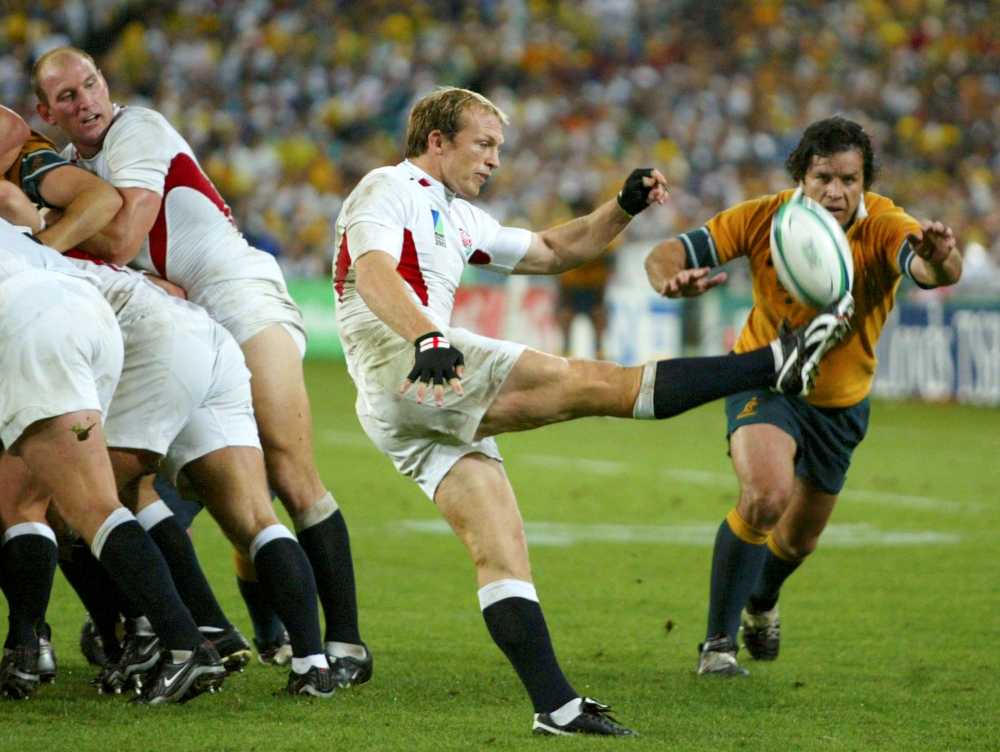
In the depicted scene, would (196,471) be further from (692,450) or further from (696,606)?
(692,450)

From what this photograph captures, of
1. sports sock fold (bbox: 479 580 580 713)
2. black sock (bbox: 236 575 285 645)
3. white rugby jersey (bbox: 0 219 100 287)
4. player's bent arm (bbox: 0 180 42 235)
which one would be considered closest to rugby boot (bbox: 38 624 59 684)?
black sock (bbox: 236 575 285 645)

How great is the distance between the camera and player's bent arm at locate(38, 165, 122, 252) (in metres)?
4.25

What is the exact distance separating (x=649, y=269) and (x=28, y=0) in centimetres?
2060

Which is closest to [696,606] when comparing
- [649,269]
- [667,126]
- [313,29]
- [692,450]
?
[649,269]

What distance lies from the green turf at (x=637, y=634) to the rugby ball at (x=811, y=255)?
126cm

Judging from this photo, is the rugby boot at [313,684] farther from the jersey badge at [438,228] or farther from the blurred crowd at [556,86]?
the blurred crowd at [556,86]

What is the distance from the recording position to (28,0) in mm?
22703

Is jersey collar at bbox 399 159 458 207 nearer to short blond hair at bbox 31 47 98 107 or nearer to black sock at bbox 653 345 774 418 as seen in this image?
black sock at bbox 653 345 774 418

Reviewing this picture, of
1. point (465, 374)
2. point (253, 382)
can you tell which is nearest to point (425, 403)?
→ point (465, 374)

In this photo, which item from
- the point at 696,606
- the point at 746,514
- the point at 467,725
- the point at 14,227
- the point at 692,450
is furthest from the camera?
the point at 692,450

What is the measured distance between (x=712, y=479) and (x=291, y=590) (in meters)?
6.33

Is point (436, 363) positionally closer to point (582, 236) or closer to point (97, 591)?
point (582, 236)

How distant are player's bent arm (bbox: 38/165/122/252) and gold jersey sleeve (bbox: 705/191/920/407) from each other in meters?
2.15

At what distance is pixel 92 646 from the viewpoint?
479 centimetres
